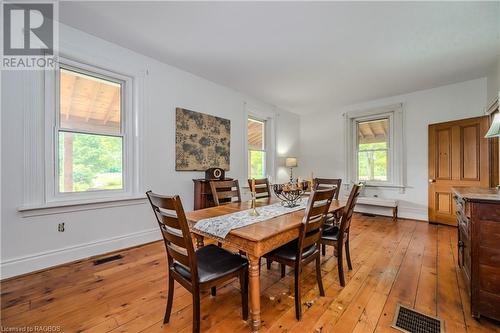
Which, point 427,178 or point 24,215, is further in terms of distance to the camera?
point 427,178

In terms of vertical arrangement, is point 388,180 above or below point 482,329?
above

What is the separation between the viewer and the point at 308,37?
262 centimetres

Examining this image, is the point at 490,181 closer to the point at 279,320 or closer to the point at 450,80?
the point at 450,80

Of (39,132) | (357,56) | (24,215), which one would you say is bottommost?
(24,215)

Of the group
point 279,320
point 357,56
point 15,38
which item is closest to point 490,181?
point 357,56

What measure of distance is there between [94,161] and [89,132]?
371 millimetres

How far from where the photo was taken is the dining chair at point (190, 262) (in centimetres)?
129

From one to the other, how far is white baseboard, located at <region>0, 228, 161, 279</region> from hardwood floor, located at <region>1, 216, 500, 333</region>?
0.10m

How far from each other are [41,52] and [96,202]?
176 centimetres

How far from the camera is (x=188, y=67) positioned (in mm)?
3475

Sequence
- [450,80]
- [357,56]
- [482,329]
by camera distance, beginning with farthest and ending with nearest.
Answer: [450,80] < [357,56] < [482,329]

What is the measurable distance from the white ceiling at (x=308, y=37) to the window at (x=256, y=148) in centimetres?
132

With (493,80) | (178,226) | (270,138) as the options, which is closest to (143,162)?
(178,226)

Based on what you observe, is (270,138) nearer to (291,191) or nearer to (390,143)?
(390,143)
